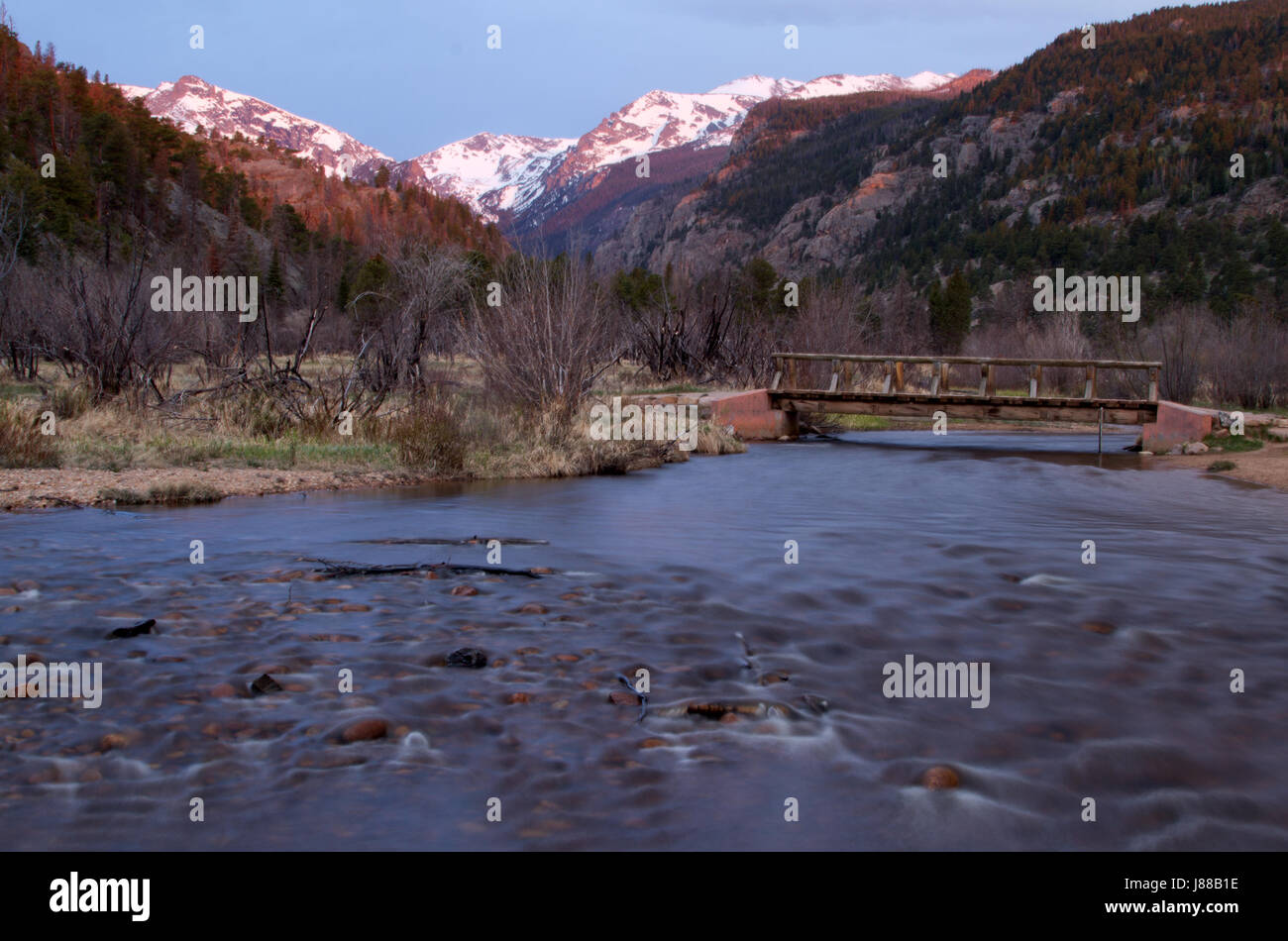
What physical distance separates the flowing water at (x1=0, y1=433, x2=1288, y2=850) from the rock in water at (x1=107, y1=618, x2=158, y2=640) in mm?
80

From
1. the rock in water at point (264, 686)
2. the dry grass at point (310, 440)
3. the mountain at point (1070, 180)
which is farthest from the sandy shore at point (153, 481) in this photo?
the mountain at point (1070, 180)

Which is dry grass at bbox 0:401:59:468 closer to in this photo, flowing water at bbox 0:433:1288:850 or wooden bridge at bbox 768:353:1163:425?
flowing water at bbox 0:433:1288:850

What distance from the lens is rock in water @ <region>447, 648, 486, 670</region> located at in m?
5.97

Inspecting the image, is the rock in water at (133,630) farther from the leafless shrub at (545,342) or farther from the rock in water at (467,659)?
the leafless shrub at (545,342)

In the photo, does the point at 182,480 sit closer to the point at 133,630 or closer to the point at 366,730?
the point at 133,630

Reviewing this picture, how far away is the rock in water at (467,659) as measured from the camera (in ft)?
19.6

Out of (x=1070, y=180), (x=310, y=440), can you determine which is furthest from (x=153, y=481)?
(x=1070, y=180)

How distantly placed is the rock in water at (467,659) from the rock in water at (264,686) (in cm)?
94

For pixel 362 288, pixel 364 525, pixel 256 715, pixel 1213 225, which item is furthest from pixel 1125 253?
pixel 256 715

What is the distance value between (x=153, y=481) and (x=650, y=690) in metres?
8.82

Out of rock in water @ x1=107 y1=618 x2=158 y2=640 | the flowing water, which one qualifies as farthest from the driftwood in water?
rock in water @ x1=107 y1=618 x2=158 y2=640

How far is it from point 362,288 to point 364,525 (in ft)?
136

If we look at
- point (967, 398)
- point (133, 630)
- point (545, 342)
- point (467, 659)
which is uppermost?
point (545, 342)

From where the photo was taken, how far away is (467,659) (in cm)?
601
